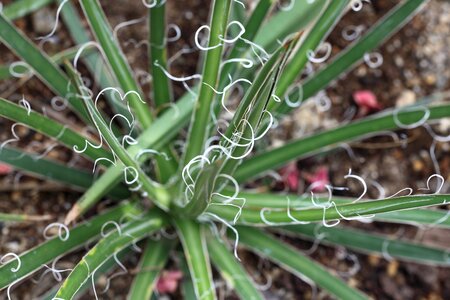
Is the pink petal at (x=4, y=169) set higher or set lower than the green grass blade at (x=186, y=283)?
higher

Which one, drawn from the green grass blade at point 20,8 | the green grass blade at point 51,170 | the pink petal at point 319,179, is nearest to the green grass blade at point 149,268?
the green grass blade at point 51,170

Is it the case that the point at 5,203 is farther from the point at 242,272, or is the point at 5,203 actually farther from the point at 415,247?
the point at 415,247

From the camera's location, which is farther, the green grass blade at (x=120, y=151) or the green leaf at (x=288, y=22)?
the green leaf at (x=288, y=22)

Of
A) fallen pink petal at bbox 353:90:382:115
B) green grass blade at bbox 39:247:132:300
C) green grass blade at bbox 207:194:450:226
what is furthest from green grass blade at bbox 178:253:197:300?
fallen pink petal at bbox 353:90:382:115

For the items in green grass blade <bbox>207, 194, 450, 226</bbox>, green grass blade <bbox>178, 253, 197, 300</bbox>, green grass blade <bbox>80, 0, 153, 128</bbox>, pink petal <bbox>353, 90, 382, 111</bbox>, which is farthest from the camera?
pink petal <bbox>353, 90, 382, 111</bbox>

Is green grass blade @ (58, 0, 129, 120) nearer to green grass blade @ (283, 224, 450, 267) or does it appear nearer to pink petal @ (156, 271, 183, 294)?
pink petal @ (156, 271, 183, 294)

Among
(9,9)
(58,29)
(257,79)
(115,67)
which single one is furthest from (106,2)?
(257,79)

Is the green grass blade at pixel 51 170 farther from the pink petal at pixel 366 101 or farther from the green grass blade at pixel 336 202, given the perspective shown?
the pink petal at pixel 366 101
